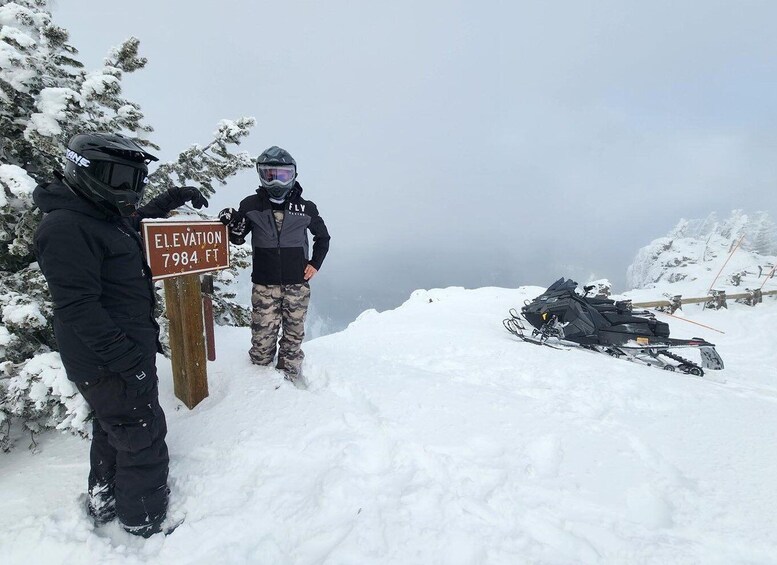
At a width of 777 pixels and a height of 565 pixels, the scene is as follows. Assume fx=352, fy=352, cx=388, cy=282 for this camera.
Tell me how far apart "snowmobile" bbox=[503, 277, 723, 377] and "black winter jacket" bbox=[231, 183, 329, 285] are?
5.53 m

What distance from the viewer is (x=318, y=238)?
14.5ft

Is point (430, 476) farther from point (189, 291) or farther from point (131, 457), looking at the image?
point (189, 291)

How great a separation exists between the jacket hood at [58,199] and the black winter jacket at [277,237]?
183cm

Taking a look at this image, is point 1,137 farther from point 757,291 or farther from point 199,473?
point 757,291

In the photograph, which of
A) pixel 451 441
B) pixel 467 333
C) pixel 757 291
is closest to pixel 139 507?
pixel 451 441

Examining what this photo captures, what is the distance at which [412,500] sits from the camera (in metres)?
2.47

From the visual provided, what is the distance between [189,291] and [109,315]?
1283 millimetres

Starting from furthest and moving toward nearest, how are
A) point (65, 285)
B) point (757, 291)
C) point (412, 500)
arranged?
point (757, 291)
point (412, 500)
point (65, 285)

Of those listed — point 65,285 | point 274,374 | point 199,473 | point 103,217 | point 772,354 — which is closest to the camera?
point 65,285

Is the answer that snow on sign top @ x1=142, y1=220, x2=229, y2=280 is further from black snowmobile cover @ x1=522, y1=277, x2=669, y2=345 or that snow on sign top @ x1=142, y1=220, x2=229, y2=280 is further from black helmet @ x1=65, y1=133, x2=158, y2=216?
black snowmobile cover @ x1=522, y1=277, x2=669, y2=345

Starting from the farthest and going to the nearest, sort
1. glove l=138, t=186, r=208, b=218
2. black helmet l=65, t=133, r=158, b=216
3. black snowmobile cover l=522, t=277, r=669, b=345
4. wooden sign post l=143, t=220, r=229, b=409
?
black snowmobile cover l=522, t=277, r=669, b=345, glove l=138, t=186, r=208, b=218, wooden sign post l=143, t=220, r=229, b=409, black helmet l=65, t=133, r=158, b=216

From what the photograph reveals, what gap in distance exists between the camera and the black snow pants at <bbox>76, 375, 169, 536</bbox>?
2184 millimetres

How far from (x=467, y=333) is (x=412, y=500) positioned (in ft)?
18.3

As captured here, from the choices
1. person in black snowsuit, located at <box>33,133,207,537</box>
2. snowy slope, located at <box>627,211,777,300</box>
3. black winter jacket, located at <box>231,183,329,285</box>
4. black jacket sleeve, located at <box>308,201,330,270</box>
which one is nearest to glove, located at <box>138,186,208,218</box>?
black winter jacket, located at <box>231,183,329,285</box>
